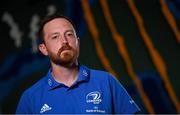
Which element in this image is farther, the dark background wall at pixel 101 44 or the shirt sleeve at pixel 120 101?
the dark background wall at pixel 101 44

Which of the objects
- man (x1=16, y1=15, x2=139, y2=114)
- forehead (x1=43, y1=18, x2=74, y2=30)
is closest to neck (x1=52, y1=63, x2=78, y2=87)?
man (x1=16, y1=15, x2=139, y2=114)

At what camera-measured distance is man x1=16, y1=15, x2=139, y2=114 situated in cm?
93

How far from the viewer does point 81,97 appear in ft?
3.09

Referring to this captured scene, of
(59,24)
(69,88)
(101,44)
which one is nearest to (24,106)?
(69,88)

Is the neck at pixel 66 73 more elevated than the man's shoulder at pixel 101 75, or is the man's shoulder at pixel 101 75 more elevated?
the neck at pixel 66 73

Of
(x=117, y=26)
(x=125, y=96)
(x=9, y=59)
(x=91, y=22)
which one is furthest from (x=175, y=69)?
(x=125, y=96)

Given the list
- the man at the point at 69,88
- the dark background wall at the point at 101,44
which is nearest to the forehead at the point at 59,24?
the man at the point at 69,88

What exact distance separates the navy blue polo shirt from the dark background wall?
1065 mm

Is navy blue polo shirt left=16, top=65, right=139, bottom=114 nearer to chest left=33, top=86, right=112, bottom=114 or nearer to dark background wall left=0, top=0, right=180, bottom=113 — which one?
chest left=33, top=86, right=112, bottom=114

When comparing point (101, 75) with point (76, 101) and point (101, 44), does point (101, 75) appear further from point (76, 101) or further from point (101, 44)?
point (101, 44)

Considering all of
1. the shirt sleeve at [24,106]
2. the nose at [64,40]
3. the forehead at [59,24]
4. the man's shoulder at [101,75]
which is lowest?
the shirt sleeve at [24,106]

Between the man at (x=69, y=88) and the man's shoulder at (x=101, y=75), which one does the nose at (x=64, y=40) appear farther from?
the man's shoulder at (x=101, y=75)

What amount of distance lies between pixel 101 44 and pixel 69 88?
118 centimetres

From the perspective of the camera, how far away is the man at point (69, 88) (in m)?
0.93
